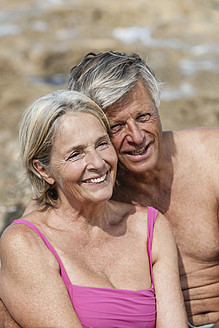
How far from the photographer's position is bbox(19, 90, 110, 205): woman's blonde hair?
2521 millimetres

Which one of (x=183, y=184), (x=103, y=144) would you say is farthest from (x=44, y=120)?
(x=183, y=184)

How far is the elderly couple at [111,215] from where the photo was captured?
8.18ft

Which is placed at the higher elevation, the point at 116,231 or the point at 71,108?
the point at 71,108

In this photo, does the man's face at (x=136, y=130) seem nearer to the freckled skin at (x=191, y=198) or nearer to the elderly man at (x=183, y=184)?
the elderly man at (x=183, y=184)

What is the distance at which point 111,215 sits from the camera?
2.90 meters

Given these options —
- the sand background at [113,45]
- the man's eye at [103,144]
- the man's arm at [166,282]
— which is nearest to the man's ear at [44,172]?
the man's eye at [103,144]

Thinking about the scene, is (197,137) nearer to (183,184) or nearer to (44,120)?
(183,184)

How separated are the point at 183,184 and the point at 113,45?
5.99 meters

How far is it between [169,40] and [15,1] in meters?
3.21

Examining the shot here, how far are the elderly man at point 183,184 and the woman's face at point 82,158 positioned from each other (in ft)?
0.97

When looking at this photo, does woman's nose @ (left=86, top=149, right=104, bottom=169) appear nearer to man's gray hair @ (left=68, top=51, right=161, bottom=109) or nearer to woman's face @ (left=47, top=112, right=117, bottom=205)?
woman's face @ (left=47, top=112, right=117, bottom=205)

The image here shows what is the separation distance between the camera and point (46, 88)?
794 cm

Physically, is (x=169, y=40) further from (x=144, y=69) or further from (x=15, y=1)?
(x=144, y=69)

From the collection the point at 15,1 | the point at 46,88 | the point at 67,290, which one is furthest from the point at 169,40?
the point at 67,290
